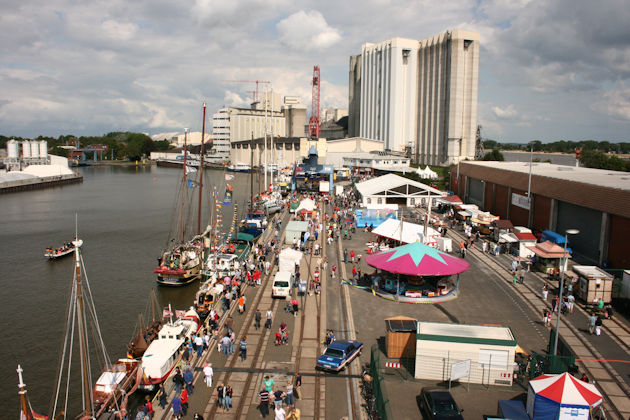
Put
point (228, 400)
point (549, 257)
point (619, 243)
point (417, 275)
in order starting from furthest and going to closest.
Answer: point (549, 257), point (619, 243), point (417, 275), point (228, 400)

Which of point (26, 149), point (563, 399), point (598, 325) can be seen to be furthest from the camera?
point (26, 149)

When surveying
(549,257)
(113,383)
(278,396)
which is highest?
(549,257)

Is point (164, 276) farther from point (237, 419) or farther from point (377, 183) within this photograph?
point (377, 183)

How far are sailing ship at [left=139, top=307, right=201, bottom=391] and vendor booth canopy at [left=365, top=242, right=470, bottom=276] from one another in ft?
36.2

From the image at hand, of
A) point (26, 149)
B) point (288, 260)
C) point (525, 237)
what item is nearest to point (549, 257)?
point (525, 237)

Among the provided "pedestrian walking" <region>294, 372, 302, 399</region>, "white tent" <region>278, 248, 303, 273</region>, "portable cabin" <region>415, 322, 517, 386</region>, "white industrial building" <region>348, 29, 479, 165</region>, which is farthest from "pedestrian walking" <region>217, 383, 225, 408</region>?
"white industrial building" <region>348, 29, 479, 165</region>

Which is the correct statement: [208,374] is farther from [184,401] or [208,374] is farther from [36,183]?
[36,183]

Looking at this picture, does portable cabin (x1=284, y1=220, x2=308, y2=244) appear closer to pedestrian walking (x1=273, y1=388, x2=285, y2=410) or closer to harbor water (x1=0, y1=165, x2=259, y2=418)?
harbor water (x1=0, y1=165, x2=259, y2=418)

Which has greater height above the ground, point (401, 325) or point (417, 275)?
point (417, 275)

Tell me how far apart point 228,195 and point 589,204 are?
29.4 m

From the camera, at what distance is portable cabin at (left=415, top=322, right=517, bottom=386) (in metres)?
17.0

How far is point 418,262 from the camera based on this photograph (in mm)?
26125

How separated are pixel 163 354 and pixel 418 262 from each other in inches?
544

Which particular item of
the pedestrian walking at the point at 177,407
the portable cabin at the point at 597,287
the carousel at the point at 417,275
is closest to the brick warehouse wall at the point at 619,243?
the portable cabin at the point at 597,287
